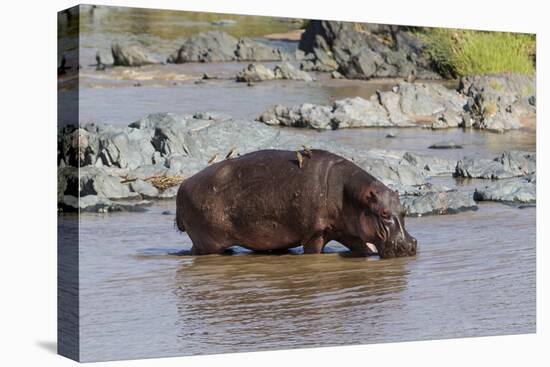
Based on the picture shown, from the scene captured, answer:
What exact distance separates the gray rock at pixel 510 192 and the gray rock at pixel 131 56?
203 inches

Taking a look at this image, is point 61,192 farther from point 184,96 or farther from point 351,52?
point 351,52

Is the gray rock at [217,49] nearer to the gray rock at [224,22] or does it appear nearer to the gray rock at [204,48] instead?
the gray rock at [204,48]

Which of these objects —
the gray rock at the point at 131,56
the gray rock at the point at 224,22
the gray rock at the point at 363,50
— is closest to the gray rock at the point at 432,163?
the gray rock at the point at 363,50

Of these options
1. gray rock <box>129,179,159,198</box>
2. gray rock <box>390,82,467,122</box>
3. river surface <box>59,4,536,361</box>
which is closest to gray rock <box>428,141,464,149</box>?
river surface <box>59,4,536,361</box>

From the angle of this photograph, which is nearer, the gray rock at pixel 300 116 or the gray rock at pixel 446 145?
the gray rock at pixel 300 116

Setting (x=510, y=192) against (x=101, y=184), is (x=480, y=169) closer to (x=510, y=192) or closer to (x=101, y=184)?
(x=510, y=192)

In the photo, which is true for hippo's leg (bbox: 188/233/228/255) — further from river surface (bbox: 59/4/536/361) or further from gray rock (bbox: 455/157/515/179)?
gray rock (bbox: 455/157/515/179)

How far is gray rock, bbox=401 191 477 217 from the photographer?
58.3ft

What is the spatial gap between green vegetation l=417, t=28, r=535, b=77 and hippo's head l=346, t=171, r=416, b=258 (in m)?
2.75

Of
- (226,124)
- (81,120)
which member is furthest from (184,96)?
(81,120)

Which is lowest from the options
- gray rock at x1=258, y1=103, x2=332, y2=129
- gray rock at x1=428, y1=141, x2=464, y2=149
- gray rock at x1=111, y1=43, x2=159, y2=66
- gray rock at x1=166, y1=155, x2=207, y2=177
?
gray rock at x1=166, y1=155, x2=207, y2=177

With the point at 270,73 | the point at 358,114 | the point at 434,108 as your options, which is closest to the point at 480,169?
the point at 434,108

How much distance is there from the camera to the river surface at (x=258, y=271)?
1530 centimetres

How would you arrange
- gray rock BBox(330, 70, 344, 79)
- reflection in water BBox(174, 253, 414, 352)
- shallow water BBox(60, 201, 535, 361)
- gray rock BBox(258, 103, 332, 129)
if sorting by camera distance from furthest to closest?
gray rock BBox(330, 70, 344, 79) < gray rock BBox(258, 103, 332, 129) < reflection in water BBox(174, 253, 414, 352) < shallow water BBox(60, 201, 535, 361)
